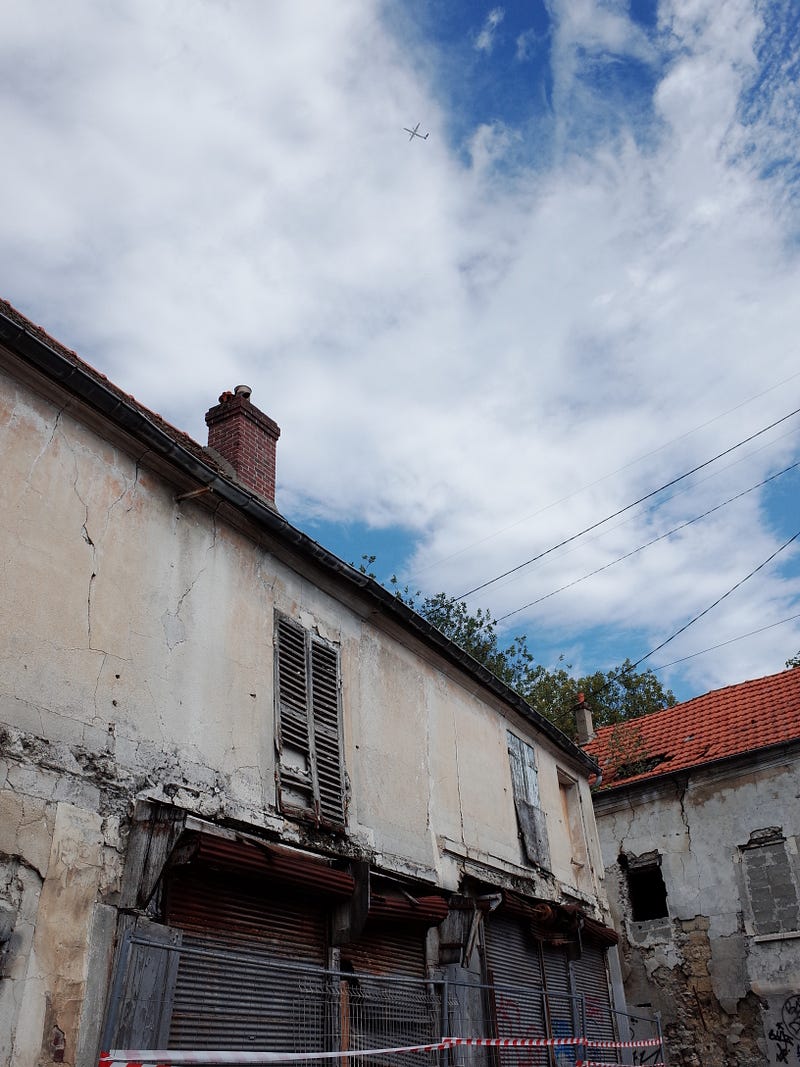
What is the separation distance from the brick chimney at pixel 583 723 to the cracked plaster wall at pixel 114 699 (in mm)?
9918

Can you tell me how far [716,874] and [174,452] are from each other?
13.2 meters

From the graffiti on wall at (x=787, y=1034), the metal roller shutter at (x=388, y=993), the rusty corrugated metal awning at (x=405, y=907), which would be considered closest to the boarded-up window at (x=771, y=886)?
the graffiti on wall at (x=787, y=1034)

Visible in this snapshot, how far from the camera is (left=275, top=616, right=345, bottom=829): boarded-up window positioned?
867cm

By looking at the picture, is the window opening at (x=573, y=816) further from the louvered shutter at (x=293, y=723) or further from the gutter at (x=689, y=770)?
the louvered shutter at (x=293, y=723)

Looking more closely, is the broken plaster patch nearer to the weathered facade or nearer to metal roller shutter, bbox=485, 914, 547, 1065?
the weathered facade

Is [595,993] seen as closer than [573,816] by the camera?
Yes

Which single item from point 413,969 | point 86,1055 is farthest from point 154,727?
point 413,969

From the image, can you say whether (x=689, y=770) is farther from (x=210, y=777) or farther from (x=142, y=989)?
(x=142, y=989)

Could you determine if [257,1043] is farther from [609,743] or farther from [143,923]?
[609,743]

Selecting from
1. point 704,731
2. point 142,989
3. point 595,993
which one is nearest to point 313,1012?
point 142,989

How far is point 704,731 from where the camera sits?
1800cm

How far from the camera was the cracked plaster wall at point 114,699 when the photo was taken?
603 centimetres

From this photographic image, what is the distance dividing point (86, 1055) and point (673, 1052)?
1320 centimetres

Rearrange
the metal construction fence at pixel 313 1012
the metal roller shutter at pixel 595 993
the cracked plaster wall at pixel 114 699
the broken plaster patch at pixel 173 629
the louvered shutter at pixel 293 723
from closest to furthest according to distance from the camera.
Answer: the cracked plaster wall at pixel 114 699, the metal construction fence at pixel 313 1012, the broken plaster patch at pixel 173 629, the louvered shutter at pixel 293 723, the metal roller shutter at pixel 595 993
